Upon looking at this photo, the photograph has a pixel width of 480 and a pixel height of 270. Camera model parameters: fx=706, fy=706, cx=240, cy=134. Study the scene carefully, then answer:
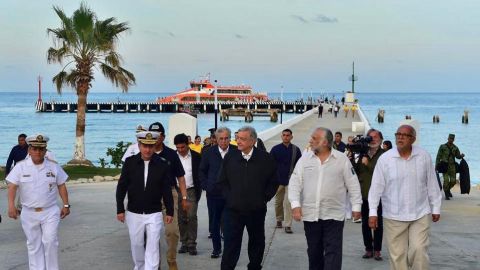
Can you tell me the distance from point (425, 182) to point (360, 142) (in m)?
2.34

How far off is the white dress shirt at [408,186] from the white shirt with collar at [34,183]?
10.7 feet

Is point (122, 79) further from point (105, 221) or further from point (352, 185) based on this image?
point (352, 185)

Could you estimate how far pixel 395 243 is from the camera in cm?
701

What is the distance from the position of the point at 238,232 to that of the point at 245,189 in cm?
49

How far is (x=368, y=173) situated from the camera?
29.9 feet

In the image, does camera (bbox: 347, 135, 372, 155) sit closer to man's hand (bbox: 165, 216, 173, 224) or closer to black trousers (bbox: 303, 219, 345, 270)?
black trousers (bbox: 303, 219, 345, 270)

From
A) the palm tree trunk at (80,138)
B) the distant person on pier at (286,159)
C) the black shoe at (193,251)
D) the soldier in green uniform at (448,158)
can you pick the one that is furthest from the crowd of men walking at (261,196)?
the palm tree trunk at (80,138)

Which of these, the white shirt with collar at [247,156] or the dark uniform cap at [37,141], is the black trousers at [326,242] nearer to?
the white shirt with collar at [247,156]

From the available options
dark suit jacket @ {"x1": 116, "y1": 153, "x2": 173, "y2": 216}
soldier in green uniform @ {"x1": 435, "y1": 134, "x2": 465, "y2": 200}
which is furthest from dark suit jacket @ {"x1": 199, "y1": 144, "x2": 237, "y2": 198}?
soldier in green uniform @ {"x1": 435, "y1": 134, "x2": 465, "y2": 200}

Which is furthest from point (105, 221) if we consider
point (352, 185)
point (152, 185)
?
point (352, 185)

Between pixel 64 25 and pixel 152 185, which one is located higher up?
pixel 64 25

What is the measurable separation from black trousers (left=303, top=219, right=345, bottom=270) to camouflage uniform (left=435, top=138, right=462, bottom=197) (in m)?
8.48

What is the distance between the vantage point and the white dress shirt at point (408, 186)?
6.88m

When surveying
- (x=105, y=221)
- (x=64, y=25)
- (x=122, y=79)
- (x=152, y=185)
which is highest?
(x=64, y=25)
